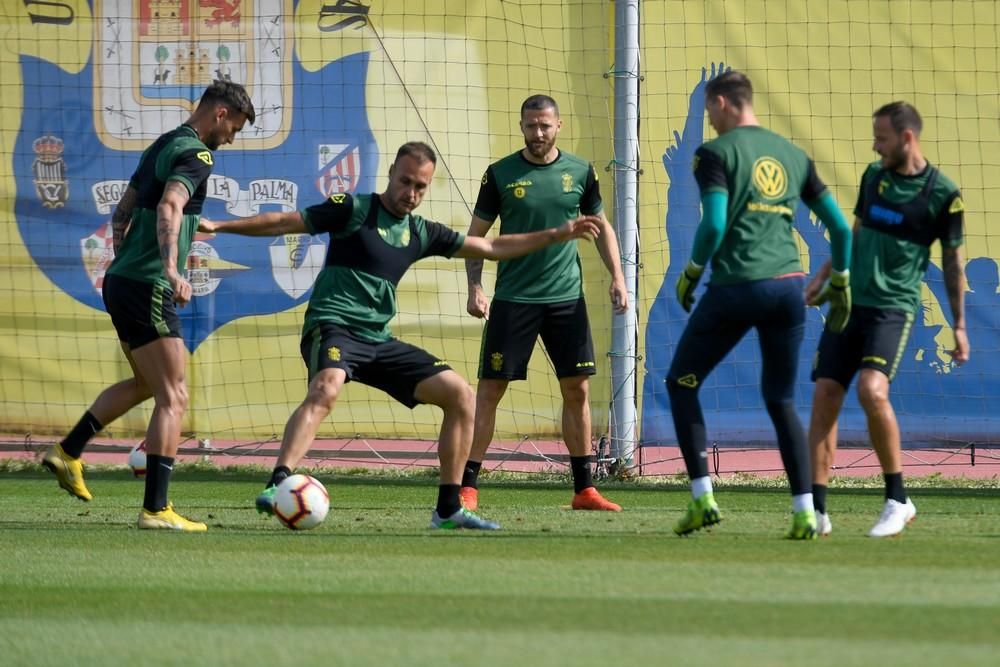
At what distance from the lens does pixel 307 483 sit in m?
7.60

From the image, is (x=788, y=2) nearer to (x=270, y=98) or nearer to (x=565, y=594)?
(x=270, y=98)

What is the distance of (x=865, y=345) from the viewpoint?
7.38 m

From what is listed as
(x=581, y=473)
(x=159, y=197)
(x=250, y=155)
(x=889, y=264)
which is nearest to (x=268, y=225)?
(x=159, y=197)

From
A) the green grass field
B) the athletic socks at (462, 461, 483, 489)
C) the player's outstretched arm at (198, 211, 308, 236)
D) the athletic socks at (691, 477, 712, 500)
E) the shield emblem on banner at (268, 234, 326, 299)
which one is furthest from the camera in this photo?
the shield emblem on banner at (268, 234, 326, 299)

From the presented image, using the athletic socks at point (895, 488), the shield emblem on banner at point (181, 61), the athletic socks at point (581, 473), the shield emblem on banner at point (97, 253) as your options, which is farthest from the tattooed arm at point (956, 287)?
the shield emblem on banner at point (97, 253)

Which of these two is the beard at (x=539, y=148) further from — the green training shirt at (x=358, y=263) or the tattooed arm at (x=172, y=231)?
the tattooed arm at (x=172, y=231)

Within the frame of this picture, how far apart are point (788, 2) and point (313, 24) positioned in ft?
12.5

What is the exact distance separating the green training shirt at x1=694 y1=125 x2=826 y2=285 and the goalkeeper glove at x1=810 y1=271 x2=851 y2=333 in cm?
21

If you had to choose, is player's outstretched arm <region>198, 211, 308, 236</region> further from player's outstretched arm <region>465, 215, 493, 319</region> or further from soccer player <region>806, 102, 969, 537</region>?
soccer player <region>806, 102, 969, 537</region>

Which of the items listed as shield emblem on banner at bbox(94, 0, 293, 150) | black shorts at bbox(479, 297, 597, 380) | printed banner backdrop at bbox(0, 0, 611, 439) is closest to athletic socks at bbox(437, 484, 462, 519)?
black shorts at bbox(479, 297, 597, 380)

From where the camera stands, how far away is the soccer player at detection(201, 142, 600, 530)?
7.72 meters

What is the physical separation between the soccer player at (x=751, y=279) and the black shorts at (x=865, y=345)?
304 millimetres

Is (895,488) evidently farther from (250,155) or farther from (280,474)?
(250,155)

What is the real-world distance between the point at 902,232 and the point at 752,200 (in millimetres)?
949
